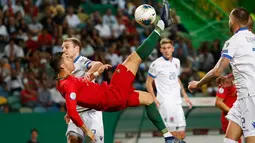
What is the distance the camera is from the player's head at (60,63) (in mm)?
9039

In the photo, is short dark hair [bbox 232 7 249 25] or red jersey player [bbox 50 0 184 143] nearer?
short dark hair [bbox 232 7 249 25]

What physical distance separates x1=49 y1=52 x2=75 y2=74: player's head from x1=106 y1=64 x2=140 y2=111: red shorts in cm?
67

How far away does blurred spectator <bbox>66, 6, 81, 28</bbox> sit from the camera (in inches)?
763

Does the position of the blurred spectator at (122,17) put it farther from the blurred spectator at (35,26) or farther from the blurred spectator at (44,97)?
the blurred spectator at (44,97)

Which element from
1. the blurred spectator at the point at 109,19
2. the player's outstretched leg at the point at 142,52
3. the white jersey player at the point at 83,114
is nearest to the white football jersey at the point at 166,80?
the white jersey player at the point at 83,114

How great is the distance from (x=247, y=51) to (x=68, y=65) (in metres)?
2.38

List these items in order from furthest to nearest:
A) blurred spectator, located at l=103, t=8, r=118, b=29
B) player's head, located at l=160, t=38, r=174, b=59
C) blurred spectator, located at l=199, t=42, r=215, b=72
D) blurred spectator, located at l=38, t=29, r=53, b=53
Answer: blurred spectator, located at l=103, t=8, r=118, b=29, blurred spectator, located at l=199, t=42, r=215, b=72, blurred spectator, located at l=38, t=29, r=53, b=53, player's head, located at l=160, t=38, r=174, b=59

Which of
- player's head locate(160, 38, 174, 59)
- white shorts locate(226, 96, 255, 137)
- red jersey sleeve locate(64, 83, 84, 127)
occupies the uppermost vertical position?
player's head locate(160, 38, 174, 59)

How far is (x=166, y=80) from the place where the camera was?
535 inches

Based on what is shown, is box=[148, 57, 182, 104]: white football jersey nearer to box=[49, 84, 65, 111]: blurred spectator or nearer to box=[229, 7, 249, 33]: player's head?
box=[49, 84, 65, 111]: blurred spectator

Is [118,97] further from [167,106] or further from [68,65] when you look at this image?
[167,106]

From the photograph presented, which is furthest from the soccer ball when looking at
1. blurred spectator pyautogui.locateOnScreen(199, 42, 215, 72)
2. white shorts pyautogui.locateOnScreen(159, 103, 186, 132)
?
blurred spectator pyautogui.locateOnScreen(199, 42, 215, 72)

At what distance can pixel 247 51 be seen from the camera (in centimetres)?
870

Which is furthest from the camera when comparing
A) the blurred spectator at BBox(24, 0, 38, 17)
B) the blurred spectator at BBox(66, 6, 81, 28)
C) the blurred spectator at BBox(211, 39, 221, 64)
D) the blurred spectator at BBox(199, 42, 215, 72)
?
the blurred spectator at BBox(66, 6, 81, 28)
